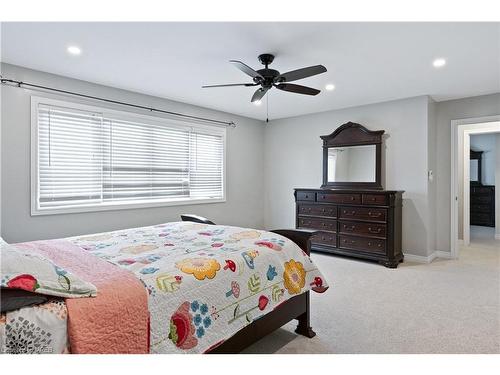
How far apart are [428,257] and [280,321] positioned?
3241 millimetres

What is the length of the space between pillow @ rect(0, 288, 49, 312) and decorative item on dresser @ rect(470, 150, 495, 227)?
8846 millimetres

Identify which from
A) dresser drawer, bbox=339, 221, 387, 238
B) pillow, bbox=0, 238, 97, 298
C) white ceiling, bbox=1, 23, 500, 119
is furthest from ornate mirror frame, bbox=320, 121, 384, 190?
pillow, bbox=0, 238, 97, 298

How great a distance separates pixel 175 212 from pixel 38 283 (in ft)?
11.4

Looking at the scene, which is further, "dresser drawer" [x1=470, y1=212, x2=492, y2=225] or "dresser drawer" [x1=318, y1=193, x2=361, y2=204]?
"dresser drawer" [x1=470, y1=212, x2=492, y2=225]

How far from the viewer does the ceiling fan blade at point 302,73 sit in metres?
2.56

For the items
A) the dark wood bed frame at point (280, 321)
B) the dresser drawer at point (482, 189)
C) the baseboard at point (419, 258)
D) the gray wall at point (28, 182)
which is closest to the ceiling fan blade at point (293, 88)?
the dark wood bed frame at point (280, 321)

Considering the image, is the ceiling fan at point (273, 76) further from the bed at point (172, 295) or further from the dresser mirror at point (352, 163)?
the dresser mirror at point (352, 163)

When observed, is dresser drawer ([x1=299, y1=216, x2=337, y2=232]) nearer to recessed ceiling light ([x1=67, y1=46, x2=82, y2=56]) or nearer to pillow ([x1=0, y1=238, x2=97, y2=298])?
recessed ceiling light ([x1=67, y1=46, x2=82, y2=56])

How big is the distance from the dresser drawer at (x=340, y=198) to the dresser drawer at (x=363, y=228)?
1.04 ft

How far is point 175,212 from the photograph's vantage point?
4.63 metres

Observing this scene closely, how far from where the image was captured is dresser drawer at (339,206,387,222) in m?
4.25

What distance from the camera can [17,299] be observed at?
1119 millimetres

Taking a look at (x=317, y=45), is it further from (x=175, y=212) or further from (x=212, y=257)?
(x=175, y=212)

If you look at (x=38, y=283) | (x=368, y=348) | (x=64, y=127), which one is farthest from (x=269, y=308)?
(x=64, y=127)
